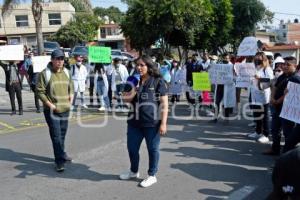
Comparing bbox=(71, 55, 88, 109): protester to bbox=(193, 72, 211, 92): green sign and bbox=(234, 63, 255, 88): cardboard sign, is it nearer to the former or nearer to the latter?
bbox=(193, 72, 211, 92): green sign

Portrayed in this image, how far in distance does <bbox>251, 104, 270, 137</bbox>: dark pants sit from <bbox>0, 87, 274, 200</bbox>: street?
0.41m

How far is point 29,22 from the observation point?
5534 centimetres

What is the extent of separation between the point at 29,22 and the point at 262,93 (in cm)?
5066

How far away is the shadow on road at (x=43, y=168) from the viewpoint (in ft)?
21.6

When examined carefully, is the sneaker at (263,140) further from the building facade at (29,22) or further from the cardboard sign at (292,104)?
the building facade at (29,22)

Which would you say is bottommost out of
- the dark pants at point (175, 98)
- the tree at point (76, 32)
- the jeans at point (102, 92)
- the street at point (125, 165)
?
the street at point (125, 165)

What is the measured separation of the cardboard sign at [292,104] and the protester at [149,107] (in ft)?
6.79

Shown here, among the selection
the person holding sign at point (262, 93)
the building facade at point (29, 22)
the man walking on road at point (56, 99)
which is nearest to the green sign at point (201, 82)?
the person holding sign at point (262, 93)

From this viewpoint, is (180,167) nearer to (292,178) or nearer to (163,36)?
(292,178)

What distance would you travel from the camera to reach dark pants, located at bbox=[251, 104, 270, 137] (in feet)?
29.6

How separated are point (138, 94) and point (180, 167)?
173cm

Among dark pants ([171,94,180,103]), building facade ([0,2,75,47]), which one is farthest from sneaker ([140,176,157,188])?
building facade ([0,2,75,47])

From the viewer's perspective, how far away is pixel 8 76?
42.0 ft

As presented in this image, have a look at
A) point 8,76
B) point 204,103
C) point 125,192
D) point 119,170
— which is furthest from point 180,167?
point 8,76
